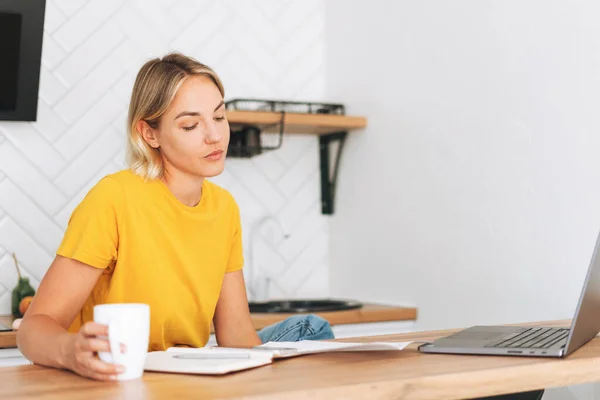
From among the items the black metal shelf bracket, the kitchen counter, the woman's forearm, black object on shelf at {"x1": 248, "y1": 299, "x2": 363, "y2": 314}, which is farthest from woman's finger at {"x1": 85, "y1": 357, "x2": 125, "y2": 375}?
the black metal shelf bracket

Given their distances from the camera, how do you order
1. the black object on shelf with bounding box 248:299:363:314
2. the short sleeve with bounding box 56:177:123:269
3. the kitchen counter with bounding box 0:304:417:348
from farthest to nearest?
1. the black object on shelf with bounding box 248:299:363:314
2. the kitchen counter with bounding box 0:304:417:348
3. the short sleeve with bounding box 56:177:123:269

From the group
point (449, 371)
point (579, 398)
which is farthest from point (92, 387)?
point (579, 398)

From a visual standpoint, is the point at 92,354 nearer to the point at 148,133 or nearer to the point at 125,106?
the point at 148,133

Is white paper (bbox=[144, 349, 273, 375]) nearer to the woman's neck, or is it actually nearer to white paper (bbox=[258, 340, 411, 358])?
white paper (bbox=[258, 340, 411, 358])

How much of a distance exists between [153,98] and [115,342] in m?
0.80

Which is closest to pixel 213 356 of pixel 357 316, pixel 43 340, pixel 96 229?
pixel 43 340

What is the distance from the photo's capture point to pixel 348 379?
3.64 ft

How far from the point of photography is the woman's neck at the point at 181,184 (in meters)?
1.85

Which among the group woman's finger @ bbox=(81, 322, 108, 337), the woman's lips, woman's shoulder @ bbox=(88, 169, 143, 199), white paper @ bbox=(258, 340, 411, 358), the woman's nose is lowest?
white paper @ bbox=(258, 340, 411, 358)

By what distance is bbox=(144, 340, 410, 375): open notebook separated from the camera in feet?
3.88

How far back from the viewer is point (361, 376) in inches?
44.7

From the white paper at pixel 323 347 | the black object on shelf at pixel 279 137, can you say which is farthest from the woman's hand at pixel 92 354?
the black object on shelf at pixel 279 137

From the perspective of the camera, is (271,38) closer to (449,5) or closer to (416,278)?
(449,5)

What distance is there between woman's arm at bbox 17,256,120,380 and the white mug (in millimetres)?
12
